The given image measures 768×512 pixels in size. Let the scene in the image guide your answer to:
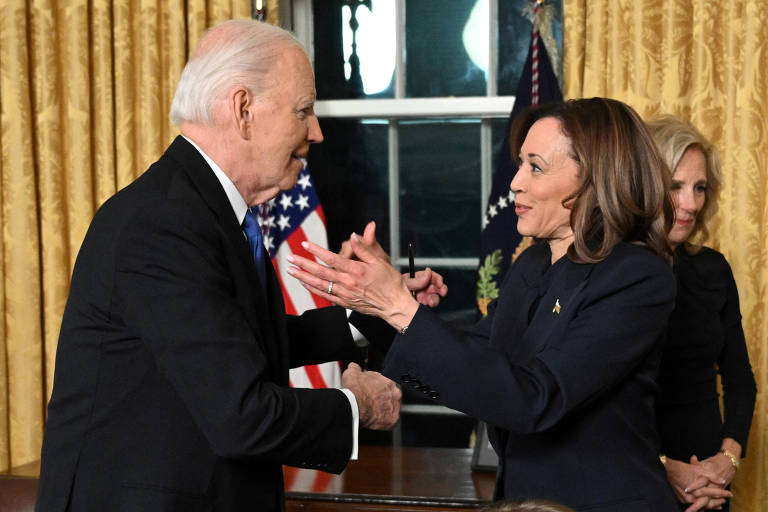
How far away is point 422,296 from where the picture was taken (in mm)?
2258

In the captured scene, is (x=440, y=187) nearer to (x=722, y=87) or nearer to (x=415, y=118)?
(x=415, y=118)

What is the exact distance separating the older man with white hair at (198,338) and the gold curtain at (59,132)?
2014mm

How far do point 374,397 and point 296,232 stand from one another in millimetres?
2030

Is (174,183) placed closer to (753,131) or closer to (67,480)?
(67,480)

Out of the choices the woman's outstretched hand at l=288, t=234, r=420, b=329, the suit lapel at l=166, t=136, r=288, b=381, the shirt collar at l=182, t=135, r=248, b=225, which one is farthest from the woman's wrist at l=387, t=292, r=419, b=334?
the shirt collar at l=182, t=135, r=248, b=225

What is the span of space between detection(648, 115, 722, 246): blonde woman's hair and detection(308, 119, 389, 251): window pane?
5.20ft

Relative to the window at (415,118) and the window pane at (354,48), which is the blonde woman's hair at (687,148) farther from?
the window pane at (354,48)

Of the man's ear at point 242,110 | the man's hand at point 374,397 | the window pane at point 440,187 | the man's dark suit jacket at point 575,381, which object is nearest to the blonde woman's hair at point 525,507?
the man's dark suit jacket at point 575,381

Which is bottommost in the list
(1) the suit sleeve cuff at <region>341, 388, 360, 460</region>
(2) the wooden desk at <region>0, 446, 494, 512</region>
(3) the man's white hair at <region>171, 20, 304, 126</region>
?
(2) the wooden desk at <region>0, 446, 494, 512</region>


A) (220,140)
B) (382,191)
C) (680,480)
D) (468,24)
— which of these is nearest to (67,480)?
(220,140)

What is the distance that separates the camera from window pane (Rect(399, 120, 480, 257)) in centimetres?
407

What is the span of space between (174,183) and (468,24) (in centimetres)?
262

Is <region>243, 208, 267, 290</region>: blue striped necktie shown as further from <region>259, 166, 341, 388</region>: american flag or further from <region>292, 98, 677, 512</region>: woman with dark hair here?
<region>259, 166, 341, 388</region>: american flag

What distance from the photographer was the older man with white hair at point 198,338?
1536 millimetres
